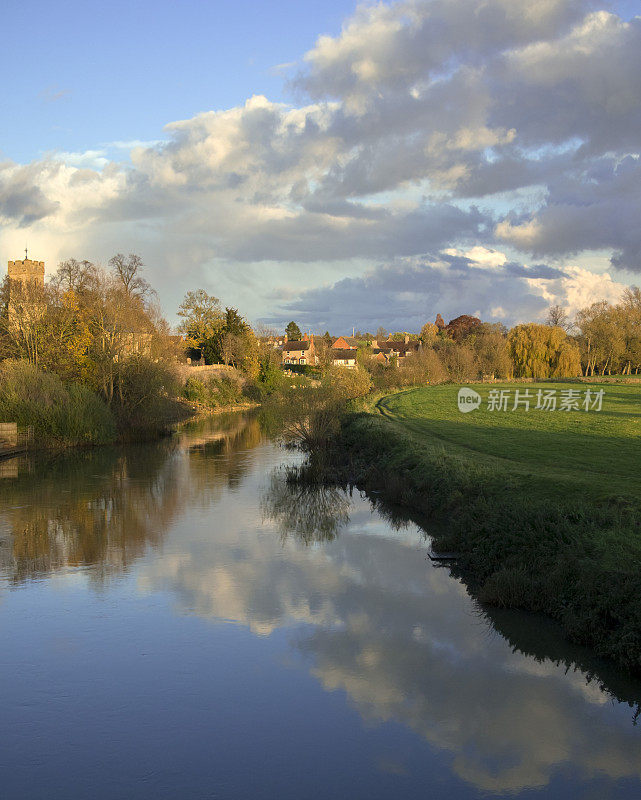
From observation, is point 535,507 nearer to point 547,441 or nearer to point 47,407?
point 547,441

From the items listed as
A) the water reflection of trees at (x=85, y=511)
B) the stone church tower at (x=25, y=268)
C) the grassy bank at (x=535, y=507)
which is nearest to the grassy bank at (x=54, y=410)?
the water reflection of trees at (x=85, y=511)

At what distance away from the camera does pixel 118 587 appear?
12.1m

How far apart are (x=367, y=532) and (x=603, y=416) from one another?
77.0 feet

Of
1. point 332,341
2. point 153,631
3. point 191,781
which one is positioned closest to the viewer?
point 191,781

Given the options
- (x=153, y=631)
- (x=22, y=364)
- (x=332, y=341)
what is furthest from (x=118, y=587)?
(x=332, y=341)

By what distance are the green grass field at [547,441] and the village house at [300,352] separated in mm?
77483

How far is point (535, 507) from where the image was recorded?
12023 millimetres

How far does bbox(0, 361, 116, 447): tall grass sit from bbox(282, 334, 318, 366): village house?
3536 inches

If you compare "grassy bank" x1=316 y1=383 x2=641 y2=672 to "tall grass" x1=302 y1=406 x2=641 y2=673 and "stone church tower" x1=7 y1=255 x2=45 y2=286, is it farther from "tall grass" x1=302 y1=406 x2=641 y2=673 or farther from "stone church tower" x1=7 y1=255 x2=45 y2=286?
"stone church tower" x1=7 y1=255 x2=45 y2=286

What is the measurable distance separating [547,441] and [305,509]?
11.0 meters

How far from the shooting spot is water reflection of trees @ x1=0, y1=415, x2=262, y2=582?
1423 cm

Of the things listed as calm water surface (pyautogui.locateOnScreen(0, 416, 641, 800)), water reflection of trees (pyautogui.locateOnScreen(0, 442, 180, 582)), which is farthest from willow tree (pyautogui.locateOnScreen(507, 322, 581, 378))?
calm water surface (pyautogui.locateOnScreen(0, 416, 641, 800))

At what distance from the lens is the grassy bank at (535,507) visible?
911 centimetres

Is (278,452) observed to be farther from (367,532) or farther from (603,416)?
(603,416)
